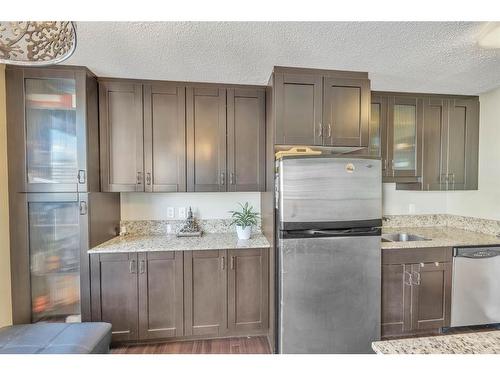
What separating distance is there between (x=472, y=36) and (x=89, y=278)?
3.34 m

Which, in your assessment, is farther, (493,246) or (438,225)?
(438,225)

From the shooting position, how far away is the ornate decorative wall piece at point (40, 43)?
83 centimetres

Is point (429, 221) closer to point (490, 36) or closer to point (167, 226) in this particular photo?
point (490, 36)

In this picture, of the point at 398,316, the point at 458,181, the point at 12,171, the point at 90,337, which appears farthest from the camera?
the point at 458,181

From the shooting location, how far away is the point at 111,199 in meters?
2.29

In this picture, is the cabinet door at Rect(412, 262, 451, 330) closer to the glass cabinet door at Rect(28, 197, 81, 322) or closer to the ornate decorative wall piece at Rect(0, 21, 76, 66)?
the ornate decorative wall piece at Rect(0, 21, 76, 66)

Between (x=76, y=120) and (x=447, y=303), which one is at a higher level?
(x=76, y=120)

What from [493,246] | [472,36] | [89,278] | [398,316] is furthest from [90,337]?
[493,246]

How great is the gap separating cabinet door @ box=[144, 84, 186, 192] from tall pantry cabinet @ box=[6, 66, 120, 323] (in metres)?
0.46

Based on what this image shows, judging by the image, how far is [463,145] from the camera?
2.54 metres

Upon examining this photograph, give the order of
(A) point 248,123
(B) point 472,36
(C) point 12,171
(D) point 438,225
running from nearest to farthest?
(B) point 472,36 → (C) point 12,171 → (A) point 248,123 → (D) point 438,225

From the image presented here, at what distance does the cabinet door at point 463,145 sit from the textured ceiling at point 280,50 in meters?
0.40

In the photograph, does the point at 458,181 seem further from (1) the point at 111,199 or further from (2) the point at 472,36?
(1) the point at 111,199

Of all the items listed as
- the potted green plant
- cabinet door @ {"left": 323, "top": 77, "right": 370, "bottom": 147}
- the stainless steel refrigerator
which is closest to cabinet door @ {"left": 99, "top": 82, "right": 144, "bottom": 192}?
the potted green plant
